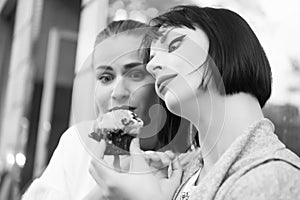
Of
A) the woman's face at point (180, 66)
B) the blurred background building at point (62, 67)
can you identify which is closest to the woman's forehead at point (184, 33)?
the woman's face at point (180, 66)

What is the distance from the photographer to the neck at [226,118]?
531 millimetres

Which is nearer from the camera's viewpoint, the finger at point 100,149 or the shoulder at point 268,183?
the shoulder at point 268,183

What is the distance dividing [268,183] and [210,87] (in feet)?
0.41

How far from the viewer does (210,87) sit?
540 mm

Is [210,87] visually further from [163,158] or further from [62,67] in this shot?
[62,67]

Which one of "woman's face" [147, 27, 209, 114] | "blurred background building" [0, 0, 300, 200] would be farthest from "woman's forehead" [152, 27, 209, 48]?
"blurred background building" [0, 0, 300, 200]

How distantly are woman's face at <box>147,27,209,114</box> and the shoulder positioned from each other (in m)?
0.11

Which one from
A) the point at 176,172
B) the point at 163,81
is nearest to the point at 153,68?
the point at 163,81

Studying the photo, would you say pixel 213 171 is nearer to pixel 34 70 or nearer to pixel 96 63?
pixel 96 63

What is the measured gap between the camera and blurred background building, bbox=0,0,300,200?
73cm

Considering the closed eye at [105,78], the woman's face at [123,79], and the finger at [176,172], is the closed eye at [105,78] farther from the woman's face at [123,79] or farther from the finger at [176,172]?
the finger at [176,172]

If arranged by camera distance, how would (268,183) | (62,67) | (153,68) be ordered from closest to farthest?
(268,183), (153,68), (62,67)

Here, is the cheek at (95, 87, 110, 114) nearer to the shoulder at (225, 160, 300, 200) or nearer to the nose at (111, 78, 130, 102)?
the nose at (111, 78, 130, 102)

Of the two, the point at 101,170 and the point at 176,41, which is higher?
the point at 176,41
